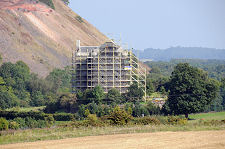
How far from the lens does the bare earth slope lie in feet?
449

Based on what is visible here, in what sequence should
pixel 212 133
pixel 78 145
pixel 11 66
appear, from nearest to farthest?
1. pixel 78 145
2. pixel 212 133
3. pixel 11 66

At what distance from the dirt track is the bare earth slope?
327 ft

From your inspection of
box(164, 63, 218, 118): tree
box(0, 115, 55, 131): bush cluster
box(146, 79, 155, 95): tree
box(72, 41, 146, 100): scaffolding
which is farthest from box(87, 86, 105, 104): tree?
box(146, 79, 155, 95): tree

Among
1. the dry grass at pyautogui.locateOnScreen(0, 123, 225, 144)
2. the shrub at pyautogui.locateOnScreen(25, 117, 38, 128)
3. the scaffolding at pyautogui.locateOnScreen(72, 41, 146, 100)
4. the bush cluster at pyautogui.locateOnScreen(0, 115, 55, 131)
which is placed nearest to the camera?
the dry grass at pyautogui.locateOnScreen(0, 123, 225, 144)

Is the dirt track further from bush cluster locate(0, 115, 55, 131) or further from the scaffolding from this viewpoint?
the scaffolding

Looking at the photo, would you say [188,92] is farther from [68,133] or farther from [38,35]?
[38,35]

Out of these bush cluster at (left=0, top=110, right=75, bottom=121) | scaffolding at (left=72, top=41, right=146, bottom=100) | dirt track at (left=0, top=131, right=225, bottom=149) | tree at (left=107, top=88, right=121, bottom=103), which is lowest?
bush cluster at (left=0, top=110, right=75, bottom=121)

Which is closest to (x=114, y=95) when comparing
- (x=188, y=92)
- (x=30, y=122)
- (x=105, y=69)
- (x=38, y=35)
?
(x=105, y=69)

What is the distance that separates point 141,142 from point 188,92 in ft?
150

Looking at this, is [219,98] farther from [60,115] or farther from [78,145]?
[78,145]

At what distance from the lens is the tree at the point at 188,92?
74.4 metres

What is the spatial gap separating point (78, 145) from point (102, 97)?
1898 inches

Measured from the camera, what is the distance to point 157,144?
31875 mm

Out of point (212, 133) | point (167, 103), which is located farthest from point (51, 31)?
point (212, 133)
